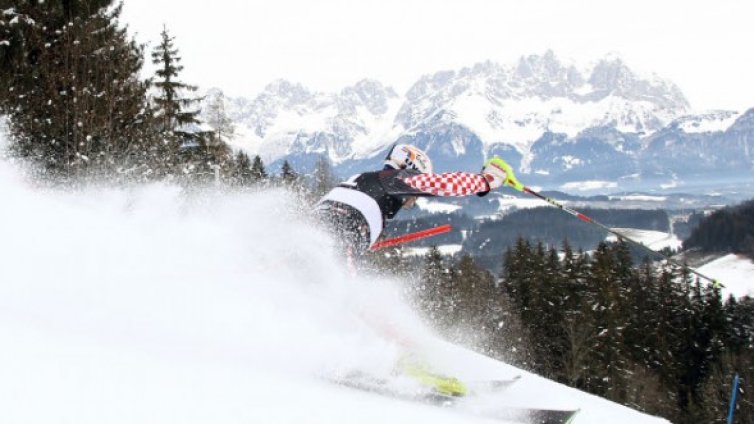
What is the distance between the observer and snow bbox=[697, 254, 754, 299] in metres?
122

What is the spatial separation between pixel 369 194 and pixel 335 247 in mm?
677

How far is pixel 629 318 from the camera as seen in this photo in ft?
134

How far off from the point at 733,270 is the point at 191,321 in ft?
490

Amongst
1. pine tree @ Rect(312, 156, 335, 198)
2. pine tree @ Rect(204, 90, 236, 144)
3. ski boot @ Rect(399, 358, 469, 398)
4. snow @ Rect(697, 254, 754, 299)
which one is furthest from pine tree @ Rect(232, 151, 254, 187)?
snow @ Rect(697, 254, 754, 299)

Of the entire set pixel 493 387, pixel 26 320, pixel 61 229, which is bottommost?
pixel 493 387

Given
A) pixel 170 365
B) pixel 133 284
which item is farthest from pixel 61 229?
pixel 170 365

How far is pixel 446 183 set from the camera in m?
6.16

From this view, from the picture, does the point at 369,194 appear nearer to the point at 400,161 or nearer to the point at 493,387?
the point at 400,161

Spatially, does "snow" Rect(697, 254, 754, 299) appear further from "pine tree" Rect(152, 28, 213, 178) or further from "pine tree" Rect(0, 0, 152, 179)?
"pine tree" Rect(0, 0, 152, 179)

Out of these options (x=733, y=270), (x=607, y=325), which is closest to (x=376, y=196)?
(x=607, y=325)

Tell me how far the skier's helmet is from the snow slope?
125 centimetres

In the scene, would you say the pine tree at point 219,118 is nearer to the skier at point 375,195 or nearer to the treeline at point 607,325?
the treeline at point 607,325

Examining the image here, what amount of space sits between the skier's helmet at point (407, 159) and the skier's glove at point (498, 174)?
65cm

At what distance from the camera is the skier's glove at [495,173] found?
646 cm
